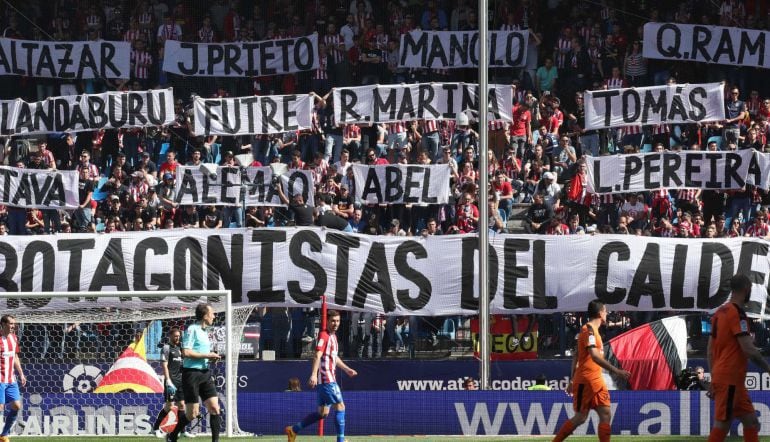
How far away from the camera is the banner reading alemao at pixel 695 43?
28.6 m

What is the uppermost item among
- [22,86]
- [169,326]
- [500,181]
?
[22,86]

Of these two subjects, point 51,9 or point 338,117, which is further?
point 51,9

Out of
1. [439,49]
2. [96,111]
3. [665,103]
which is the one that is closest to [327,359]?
[665,103]

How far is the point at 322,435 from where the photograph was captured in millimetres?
21016

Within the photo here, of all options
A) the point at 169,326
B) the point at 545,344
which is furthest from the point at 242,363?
the point at 545,344

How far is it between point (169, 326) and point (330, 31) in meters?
11.1

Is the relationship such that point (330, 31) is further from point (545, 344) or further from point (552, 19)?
point (545, 344)

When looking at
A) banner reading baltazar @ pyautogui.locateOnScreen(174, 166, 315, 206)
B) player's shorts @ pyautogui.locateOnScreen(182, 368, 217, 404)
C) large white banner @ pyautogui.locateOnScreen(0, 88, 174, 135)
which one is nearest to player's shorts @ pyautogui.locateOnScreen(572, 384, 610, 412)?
player's shorts @ pyautogui.locateOnScreen(182, 368, 217, 404)

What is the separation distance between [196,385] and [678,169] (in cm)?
1154

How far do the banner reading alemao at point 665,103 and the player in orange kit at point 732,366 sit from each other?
46.0 ft

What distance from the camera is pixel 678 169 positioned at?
82.2 ft

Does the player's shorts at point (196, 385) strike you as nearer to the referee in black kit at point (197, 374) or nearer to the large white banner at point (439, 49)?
the referee in black kit at point (197, 374)

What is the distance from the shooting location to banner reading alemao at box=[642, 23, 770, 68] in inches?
1128

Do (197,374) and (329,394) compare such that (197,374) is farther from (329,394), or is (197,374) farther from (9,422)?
(9,422)
